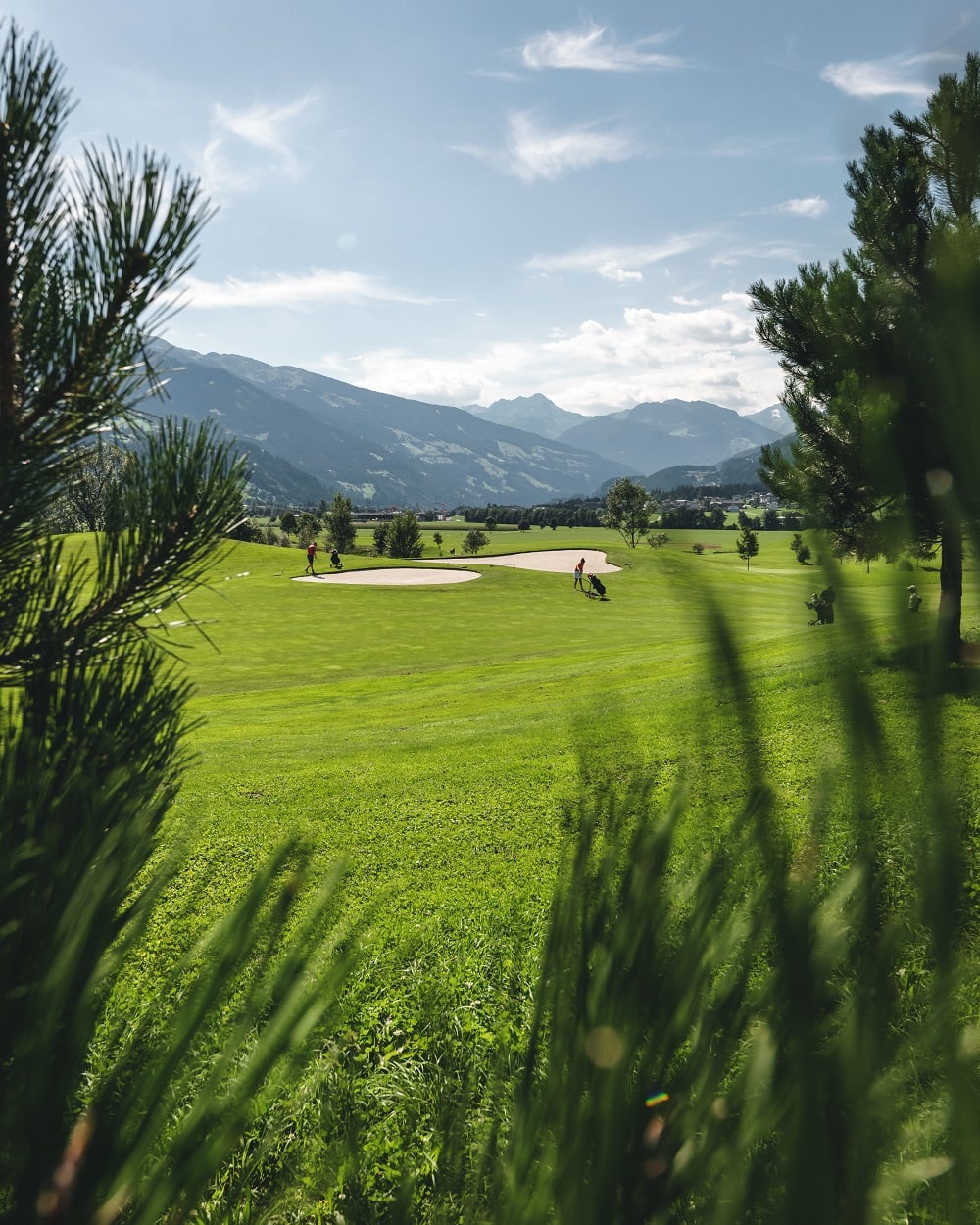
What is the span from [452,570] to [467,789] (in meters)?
46.2

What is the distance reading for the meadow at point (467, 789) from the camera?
65cm

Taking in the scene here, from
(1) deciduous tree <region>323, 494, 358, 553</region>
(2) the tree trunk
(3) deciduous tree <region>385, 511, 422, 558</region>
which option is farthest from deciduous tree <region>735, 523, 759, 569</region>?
(1) deciduous tree <region>323, 494, 358, 553</region>

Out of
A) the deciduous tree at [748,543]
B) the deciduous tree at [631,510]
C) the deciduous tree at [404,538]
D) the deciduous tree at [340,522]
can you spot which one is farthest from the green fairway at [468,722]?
the deciduous tree at [340,522]

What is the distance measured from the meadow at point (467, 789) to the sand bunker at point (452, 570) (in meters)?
20.5

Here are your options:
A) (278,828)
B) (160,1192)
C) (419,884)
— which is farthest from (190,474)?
(278,828)

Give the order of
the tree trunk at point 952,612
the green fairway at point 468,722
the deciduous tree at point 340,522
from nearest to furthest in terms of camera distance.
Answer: the tree trunk at point 952,612 < the green fairway at point 468,722 < the deciduous tree at point 340,522

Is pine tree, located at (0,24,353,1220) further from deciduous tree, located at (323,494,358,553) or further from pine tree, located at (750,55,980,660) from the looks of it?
deciduous tree, located at (323,494,358,553)

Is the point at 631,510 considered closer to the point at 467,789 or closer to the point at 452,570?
the point at 467,789

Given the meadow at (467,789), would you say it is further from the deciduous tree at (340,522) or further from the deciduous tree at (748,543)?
the deciduous tree at (340,522)

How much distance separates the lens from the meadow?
65 cm

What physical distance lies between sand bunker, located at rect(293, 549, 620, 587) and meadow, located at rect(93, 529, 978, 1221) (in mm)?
20470

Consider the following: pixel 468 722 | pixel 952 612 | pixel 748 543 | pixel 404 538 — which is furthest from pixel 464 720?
pixel 404 538

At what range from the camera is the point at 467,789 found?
8898 millimetres

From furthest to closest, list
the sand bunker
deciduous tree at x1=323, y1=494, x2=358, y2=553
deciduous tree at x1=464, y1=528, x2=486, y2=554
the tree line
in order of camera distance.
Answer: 1. the tree line
2. deciduous tree at x1=464, y1=528, x2=486, y2=554
3. deciduous tree at x1=323, y1=494, x2=358, y2=553
4. the sand bunker
